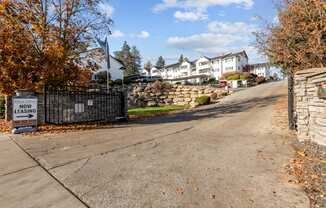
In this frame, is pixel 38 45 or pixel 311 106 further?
pixel 38 45

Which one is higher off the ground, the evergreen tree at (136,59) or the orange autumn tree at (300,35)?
the evergreen tree at (136,59)

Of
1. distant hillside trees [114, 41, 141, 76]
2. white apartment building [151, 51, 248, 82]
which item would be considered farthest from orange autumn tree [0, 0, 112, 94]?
distant hillside trees [114, 41, 141, 76]

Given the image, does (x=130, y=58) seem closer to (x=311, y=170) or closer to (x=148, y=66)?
(x=148, y=66)

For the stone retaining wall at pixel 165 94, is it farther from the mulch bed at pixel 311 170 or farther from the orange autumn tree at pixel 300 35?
the mulch bed at pixel 311 170

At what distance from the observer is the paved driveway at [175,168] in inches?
128

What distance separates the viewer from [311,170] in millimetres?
4203

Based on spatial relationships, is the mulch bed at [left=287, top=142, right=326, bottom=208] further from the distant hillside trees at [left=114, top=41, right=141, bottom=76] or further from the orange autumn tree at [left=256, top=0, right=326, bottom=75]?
the distant hillside trees at [left=114, top=41, right=141, bottom=76]

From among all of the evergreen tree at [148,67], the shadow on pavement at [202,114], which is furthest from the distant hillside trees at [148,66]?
the shadow on pavement at [202,114]

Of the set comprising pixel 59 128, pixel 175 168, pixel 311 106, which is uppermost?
pixel 311 106

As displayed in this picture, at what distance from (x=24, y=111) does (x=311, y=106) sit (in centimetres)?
981

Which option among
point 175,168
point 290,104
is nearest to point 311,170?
point 175,168

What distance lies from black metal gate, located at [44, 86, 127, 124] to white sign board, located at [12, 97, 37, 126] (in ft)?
3.67

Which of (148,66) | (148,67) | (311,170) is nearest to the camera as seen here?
(311,170)

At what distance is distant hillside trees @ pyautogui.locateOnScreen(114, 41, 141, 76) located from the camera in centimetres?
7225
